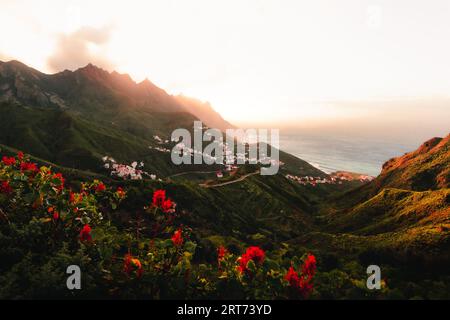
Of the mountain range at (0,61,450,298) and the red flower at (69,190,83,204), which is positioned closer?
the red flower at (69,190,83,204)

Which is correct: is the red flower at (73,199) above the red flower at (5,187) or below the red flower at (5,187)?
below

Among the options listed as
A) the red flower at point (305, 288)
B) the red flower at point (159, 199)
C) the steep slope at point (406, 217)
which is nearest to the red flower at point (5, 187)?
the red flower at point (159, 199)

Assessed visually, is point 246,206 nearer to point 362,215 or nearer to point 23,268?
point 362,215

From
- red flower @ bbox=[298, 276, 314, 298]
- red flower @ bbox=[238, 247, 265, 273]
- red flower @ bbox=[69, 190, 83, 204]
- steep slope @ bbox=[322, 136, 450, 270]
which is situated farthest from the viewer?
steep slope @ bbox=[322, 136, 450, 270]

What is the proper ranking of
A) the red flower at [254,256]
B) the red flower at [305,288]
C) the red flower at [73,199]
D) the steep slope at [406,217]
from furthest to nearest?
the steep slope at [406,217] < the red flower at [73,199] < the red flower at [254,256] < the red flower at [305,288]

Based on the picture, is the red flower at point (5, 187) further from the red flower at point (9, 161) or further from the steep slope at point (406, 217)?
the steep slope at point (406, 217)

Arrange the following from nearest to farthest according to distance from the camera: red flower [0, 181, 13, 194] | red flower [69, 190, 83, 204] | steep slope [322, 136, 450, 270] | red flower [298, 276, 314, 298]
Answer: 1. red flower [298, 276, 314, 298]
2. red flower [69, 190, 83, 204]
3. red flower [0, 181, 13, 194]
4. steep slope [322, 136, 450, 270]

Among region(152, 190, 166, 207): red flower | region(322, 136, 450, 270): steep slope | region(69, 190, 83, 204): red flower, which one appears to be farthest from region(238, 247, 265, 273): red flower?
region(322, 136, 450, 270): steep slope

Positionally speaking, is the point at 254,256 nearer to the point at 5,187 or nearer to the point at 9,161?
the point at 5,187

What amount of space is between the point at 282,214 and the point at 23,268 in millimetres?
138479

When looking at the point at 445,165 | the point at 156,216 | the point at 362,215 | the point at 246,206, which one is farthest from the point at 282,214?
the point at 156,216

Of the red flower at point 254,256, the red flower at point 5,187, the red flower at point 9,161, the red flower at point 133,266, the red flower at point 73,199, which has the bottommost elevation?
the red flower at point 133,266

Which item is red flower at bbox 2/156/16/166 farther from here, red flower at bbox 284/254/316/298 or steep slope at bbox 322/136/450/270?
steep slope at bbox 322/136/450/270
